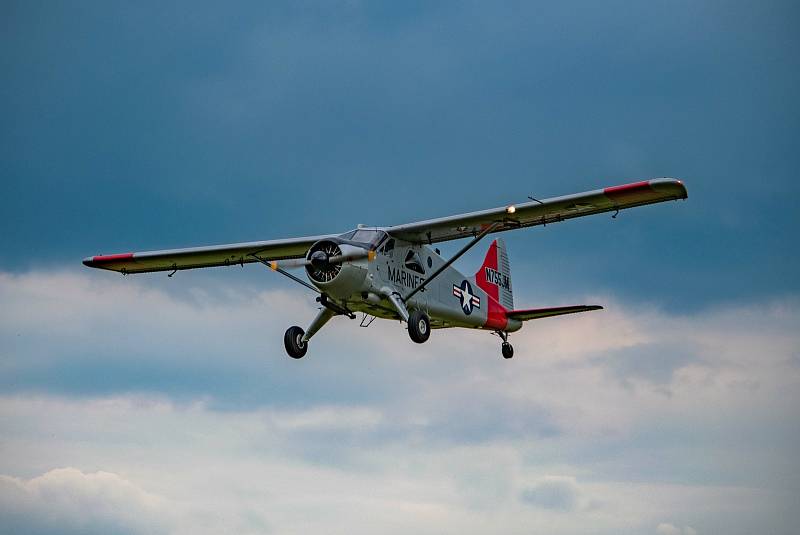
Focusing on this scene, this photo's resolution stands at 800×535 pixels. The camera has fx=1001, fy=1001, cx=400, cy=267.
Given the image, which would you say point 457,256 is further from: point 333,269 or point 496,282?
point 496,282

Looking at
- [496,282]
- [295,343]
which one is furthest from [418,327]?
[496,282]

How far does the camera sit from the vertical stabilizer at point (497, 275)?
29.4 meters

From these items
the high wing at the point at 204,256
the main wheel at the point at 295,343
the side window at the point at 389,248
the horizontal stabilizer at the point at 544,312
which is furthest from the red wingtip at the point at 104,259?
the horizontal stabilizer at the point at 544,312

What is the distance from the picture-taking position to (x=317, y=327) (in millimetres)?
24609

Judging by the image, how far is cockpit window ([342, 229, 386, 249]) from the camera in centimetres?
2319

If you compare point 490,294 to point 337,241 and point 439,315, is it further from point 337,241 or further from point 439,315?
point 337,241

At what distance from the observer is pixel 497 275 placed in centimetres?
3045

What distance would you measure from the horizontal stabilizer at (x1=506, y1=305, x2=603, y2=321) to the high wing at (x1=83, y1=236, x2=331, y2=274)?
6.69 metres

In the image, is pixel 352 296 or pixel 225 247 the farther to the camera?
pixel 225 247

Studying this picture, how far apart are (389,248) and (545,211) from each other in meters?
3.80

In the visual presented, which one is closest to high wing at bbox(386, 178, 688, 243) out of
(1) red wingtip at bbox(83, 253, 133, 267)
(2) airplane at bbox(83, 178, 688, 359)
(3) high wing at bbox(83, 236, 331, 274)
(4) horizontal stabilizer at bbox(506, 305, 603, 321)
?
(2) airplane at bbox(83, 178, 688, 359)

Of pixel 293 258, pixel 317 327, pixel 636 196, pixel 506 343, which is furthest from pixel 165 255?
pixel 636 196

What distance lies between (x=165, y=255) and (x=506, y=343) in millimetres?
9985

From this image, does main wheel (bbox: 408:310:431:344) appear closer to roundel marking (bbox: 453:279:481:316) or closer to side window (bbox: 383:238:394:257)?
side window (bbox: 383:238:394:257)
